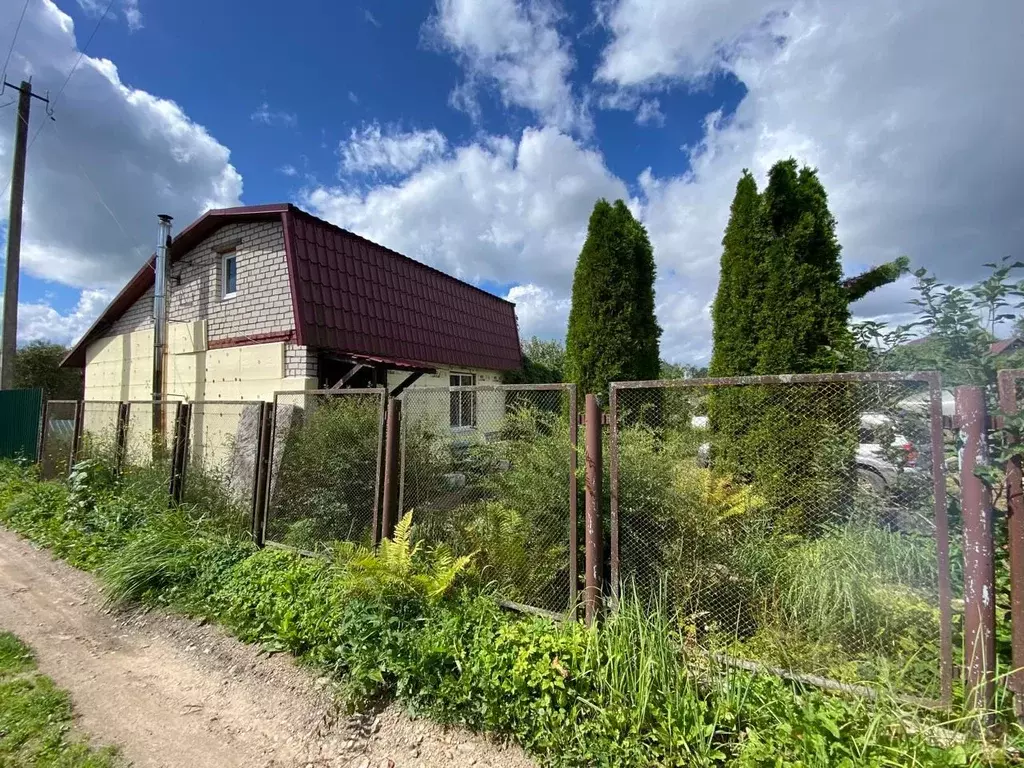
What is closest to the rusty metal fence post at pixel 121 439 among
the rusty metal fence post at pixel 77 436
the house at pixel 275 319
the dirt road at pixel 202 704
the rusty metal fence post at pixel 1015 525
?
the rusty metal fence post at pixel 77 436

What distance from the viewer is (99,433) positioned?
8.86m

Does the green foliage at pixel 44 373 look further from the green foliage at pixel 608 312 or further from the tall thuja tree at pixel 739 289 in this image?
the tall thuja tree at pixel 739 289

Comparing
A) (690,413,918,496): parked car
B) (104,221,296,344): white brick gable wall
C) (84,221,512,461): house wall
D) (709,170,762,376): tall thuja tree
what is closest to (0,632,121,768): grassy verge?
(690,413,918,496): parked car

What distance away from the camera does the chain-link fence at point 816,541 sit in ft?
8.71

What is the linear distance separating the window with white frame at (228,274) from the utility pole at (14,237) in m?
6.12

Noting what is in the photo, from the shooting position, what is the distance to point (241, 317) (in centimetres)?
973

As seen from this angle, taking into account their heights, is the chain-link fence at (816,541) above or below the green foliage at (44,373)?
below

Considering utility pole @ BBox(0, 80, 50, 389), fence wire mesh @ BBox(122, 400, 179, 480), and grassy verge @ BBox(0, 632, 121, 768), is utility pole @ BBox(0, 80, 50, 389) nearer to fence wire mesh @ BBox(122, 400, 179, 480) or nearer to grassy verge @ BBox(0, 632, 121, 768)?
fence wire mesh @ BBox(122, 400, 179, 480)

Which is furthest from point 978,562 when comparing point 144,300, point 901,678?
point 144,300

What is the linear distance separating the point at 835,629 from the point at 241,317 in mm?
10378

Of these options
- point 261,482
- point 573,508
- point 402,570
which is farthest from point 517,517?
point 261,482

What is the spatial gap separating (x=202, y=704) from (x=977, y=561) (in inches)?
177

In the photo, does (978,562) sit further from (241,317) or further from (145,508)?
(241,317)

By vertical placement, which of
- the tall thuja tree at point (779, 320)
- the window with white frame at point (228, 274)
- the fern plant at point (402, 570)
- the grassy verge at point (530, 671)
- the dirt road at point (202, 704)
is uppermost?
the window with white frame at point (228, 274)
